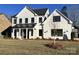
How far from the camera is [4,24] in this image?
176 feet

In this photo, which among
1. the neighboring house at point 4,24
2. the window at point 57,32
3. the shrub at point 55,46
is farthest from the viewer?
the neighboring house at point 4,24

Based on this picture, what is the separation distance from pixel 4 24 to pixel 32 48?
6.12ft

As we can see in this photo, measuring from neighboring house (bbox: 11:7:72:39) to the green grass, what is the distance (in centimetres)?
34

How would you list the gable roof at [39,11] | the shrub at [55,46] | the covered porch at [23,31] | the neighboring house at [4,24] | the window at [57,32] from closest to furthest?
the shrub at [55,46] < the gable roof at [39,11] < the window at [57,32] < the neighboring house at [4,24] < the covered porch at [23,31]

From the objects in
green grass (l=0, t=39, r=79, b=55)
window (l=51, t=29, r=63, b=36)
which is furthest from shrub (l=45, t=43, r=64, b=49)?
window (l=51, t=29, r=63, b=36)

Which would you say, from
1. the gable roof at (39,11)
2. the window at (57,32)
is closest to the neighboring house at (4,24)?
the gable roof at (39,11)

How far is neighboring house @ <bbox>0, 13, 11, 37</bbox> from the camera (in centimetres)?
5327

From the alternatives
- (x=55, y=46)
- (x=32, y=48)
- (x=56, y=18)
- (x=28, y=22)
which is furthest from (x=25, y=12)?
(x=55, y=46)

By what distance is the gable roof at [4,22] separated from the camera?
53312 millimetres

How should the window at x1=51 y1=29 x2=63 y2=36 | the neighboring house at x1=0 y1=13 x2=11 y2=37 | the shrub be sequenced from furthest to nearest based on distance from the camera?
the neighboring house at x1=0 y1=13 x2=11 y2=37 < the window at x1=51 y1=29 x2=63 y2=36 < the shrub

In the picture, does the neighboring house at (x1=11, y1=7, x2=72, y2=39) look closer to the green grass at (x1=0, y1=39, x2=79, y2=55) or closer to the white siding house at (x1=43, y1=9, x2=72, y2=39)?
the white siding house at (x1=43, y1=9, x2=72, y2=39)

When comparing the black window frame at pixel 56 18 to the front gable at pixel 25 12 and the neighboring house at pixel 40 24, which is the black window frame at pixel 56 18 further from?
the front gable at pixel 25 12

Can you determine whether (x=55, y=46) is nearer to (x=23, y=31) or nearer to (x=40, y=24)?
(x=40, y=24)
